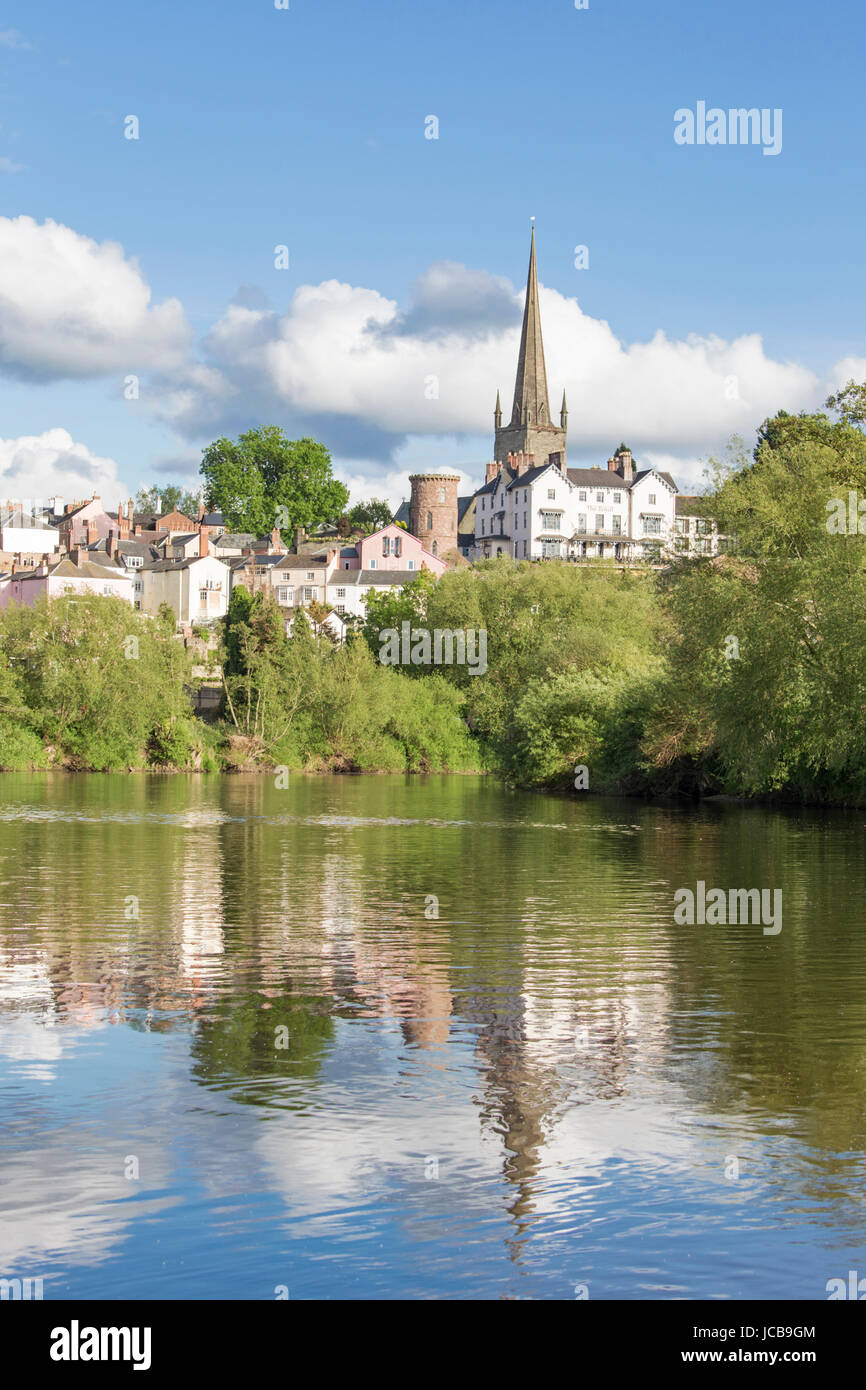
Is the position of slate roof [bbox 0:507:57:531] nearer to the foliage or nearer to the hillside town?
the hillside town

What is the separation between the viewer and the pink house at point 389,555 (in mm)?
164500

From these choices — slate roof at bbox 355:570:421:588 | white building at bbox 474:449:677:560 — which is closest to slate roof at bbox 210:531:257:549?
slate roof at bbox 355:570:421:588

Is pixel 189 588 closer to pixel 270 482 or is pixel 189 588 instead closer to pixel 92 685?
pixel 270 482

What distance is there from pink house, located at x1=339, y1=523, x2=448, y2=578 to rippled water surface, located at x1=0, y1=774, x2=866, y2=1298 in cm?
13413

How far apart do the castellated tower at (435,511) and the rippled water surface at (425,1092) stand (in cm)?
14271

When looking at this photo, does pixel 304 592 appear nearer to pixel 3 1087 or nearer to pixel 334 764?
pixel 334 764

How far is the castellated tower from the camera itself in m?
172

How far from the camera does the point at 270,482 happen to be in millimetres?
195625

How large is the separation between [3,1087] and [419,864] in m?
23.0

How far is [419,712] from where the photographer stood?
3920 inches

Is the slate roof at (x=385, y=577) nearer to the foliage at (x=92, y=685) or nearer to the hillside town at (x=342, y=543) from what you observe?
the hillside town at (x=342, y=543)

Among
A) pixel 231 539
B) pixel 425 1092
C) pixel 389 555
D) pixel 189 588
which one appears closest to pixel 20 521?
pixel 231 539

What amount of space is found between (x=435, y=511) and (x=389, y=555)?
11552 mm
